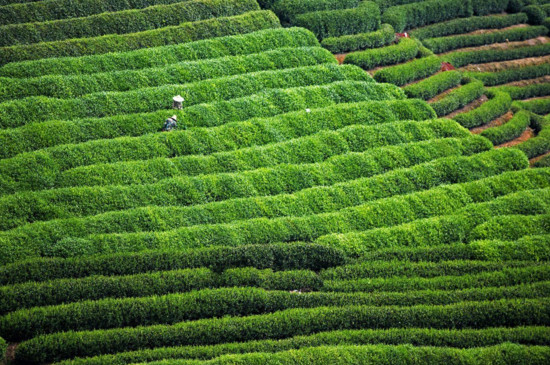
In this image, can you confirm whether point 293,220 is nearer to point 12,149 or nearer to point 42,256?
point 42,256

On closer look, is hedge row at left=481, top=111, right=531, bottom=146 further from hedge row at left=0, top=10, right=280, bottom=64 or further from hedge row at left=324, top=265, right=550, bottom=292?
hedge row at left=0, top=10, right=280, bottom=64

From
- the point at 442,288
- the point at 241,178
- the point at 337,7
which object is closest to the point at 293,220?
the point at 241,178

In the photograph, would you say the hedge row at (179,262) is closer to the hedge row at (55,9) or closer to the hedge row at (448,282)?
the hedge row at (448,282)

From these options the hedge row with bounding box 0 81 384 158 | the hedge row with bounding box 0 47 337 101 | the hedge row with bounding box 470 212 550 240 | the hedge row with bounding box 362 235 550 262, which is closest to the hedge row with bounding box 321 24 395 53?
the hedge row with bounding box 0 47 337 101

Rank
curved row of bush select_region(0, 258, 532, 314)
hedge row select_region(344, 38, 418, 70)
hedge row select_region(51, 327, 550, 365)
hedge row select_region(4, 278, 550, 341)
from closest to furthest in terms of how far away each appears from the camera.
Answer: hedge row select_region(51, 327, 550, 365) → hedge row select_region(4, 278, 550, 341) → curved row of bush select_region(0, 258, 532, 314) → hedge row select_region(344, 38, 418, 70)

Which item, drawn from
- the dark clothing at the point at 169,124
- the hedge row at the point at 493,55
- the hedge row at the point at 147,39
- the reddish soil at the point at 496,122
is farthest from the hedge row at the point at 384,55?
the dark clothing at the point at 169,124

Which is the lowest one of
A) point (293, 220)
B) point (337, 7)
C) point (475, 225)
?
point (475, 225)
